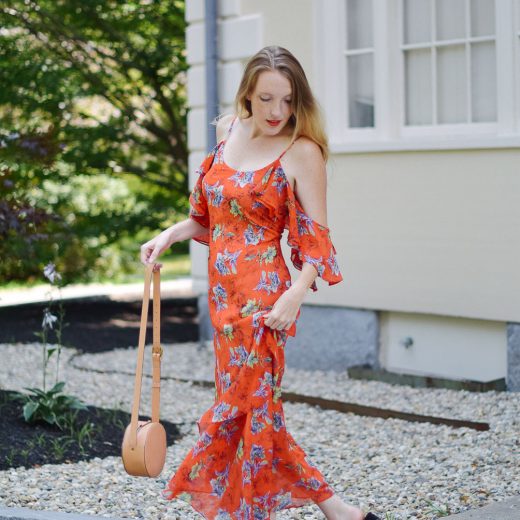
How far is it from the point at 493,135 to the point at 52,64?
14.9 ft

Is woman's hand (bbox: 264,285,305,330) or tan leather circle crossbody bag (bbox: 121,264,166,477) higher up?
woman's hand (bbox: 264,285,305,330)

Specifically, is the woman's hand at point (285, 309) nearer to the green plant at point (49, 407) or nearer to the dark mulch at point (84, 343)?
the dark mulch at point (84, 343)

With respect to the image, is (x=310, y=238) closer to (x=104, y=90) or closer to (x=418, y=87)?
(x=418, y=87)

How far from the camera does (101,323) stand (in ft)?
34.6

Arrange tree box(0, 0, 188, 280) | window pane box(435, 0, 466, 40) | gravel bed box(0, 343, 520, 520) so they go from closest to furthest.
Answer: gravel bed box(0, 343, 520, 520), window pane box(435, 0, 466, 40), tree box(0, 0, 188, 280)

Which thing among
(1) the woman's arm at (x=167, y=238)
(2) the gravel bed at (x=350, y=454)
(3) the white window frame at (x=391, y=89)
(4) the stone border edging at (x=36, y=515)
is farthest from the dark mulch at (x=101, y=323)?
(1) the woman's arm at (x=167, y=238)

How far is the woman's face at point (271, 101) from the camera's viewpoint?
3.62 metres

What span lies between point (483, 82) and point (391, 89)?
650 mm

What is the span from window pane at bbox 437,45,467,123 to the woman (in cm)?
358

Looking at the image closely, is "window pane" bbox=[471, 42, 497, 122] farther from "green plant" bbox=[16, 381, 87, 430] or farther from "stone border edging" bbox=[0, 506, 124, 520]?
"stone border edging" bbox=[0, 506, 124, 520]

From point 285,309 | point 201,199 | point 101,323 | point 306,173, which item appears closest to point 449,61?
point 201,199

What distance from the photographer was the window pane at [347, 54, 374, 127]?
7.54 meters

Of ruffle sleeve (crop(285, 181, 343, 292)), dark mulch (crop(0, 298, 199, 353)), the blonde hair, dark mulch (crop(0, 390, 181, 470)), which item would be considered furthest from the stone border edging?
dark mulch (crop(0, 298, 199, 353))

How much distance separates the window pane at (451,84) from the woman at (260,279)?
11.8 feet
